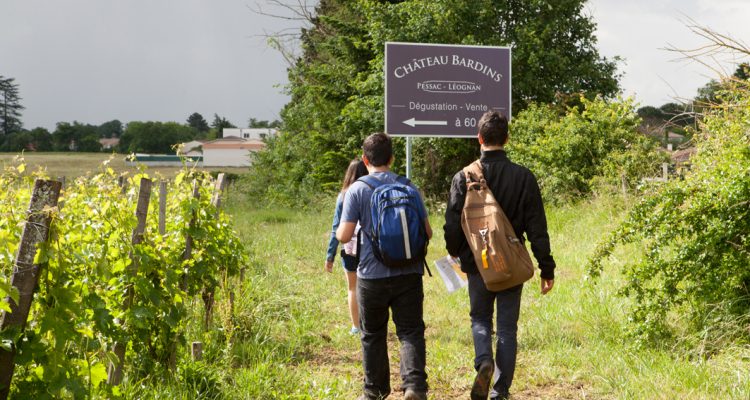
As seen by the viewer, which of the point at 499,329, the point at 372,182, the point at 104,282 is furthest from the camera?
the point at 372,182

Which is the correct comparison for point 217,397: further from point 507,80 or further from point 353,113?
point 353,113

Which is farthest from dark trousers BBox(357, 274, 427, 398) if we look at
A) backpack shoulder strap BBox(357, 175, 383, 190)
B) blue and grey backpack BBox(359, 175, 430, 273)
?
backpack shoulder strap BBox(357, 175, 383, 190)

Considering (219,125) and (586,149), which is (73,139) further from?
(586,149)

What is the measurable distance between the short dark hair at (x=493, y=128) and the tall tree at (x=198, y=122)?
14467 cm

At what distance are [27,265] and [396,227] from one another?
2.02 meters

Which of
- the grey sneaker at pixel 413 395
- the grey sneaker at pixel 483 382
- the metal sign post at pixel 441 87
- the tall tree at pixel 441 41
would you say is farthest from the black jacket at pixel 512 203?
the tall tree at pixel 441 41

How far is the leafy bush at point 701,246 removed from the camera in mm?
5238

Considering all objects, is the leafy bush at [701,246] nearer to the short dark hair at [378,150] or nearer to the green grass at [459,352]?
the green grass at [459,352]

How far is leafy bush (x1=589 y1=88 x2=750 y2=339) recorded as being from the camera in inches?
206

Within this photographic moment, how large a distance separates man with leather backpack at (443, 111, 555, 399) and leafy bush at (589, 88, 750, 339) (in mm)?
1424

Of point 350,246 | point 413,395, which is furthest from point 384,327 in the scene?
point 350,246

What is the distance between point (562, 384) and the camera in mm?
5199

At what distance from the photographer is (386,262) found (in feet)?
14.4

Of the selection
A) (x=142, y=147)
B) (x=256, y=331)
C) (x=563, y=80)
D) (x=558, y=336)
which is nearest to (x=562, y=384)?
(x=558, y=336)
